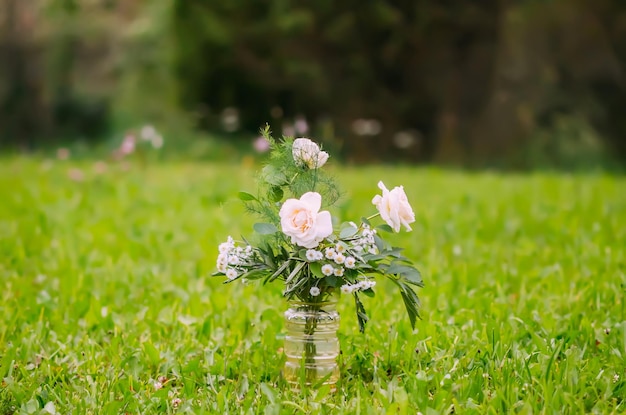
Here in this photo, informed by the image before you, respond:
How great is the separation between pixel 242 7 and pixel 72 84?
379 cm

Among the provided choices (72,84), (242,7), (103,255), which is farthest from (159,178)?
(72,84)

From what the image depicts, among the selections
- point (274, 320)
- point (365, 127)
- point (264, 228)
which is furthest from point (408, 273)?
point (365, 127)

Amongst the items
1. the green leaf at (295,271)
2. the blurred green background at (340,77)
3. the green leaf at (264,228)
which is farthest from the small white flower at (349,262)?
the blurred green background at (340,77)

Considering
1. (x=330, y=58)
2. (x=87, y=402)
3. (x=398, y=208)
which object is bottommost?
(x=87, y=402)

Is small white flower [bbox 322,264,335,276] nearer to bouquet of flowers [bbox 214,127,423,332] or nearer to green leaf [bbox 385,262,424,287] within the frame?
bouquet of flowers [bbox 214,127,423,332]

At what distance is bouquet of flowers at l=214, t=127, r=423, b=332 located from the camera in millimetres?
2244

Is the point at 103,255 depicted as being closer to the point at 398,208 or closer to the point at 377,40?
the point at 398,208

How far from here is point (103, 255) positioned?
14.9 feet

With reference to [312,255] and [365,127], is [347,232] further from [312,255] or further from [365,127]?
[365,127]

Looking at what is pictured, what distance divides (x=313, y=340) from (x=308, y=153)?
0.55m

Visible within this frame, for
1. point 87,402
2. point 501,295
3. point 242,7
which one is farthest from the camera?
point 242,7

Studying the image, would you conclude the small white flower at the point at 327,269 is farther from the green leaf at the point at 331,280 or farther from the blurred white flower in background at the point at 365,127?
the blurred white flower in background at the point at 365,127

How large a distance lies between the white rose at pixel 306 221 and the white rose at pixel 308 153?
21 cm

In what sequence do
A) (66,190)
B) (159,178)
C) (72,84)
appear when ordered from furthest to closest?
1. (72,84)
2. (159,178)
3. (66,190)
